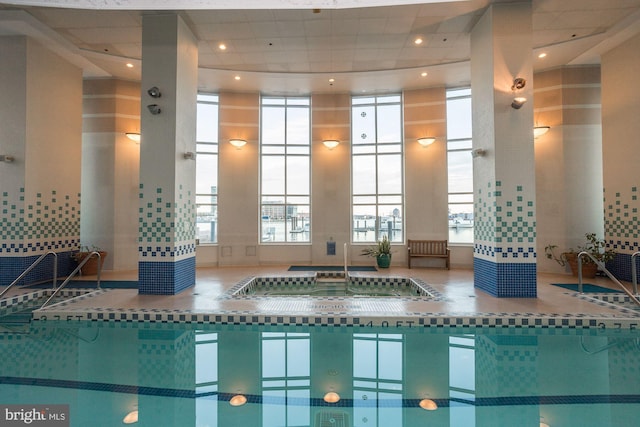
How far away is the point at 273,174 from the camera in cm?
955

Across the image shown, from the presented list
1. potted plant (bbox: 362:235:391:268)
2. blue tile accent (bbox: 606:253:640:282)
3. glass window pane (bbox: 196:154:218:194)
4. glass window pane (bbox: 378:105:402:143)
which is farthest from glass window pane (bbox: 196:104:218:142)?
blue tile accent (bbox: 606:253:640:282)

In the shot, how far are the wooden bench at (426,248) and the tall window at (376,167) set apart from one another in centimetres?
63

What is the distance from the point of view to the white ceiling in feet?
17.4

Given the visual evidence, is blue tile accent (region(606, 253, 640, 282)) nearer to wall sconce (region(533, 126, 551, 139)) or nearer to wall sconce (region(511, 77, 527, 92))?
wall sconce (region(533, 126, 551, 139))

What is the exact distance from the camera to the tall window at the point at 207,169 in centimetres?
921

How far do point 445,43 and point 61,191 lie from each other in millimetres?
7765

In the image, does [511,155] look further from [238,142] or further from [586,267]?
[238,142]

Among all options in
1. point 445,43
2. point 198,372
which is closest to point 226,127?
point 445,43

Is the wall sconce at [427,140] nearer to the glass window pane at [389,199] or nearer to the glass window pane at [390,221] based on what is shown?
the glass window pane at [389,199]

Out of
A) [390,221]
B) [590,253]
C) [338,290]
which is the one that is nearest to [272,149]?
[390,221]

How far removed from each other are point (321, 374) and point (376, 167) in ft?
22.9

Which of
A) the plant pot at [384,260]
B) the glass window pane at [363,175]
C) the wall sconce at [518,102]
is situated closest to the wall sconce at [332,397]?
the wall sconce at [518,102]

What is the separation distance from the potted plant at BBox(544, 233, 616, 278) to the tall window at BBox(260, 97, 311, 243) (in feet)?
18.3

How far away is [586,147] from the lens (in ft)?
24.7
